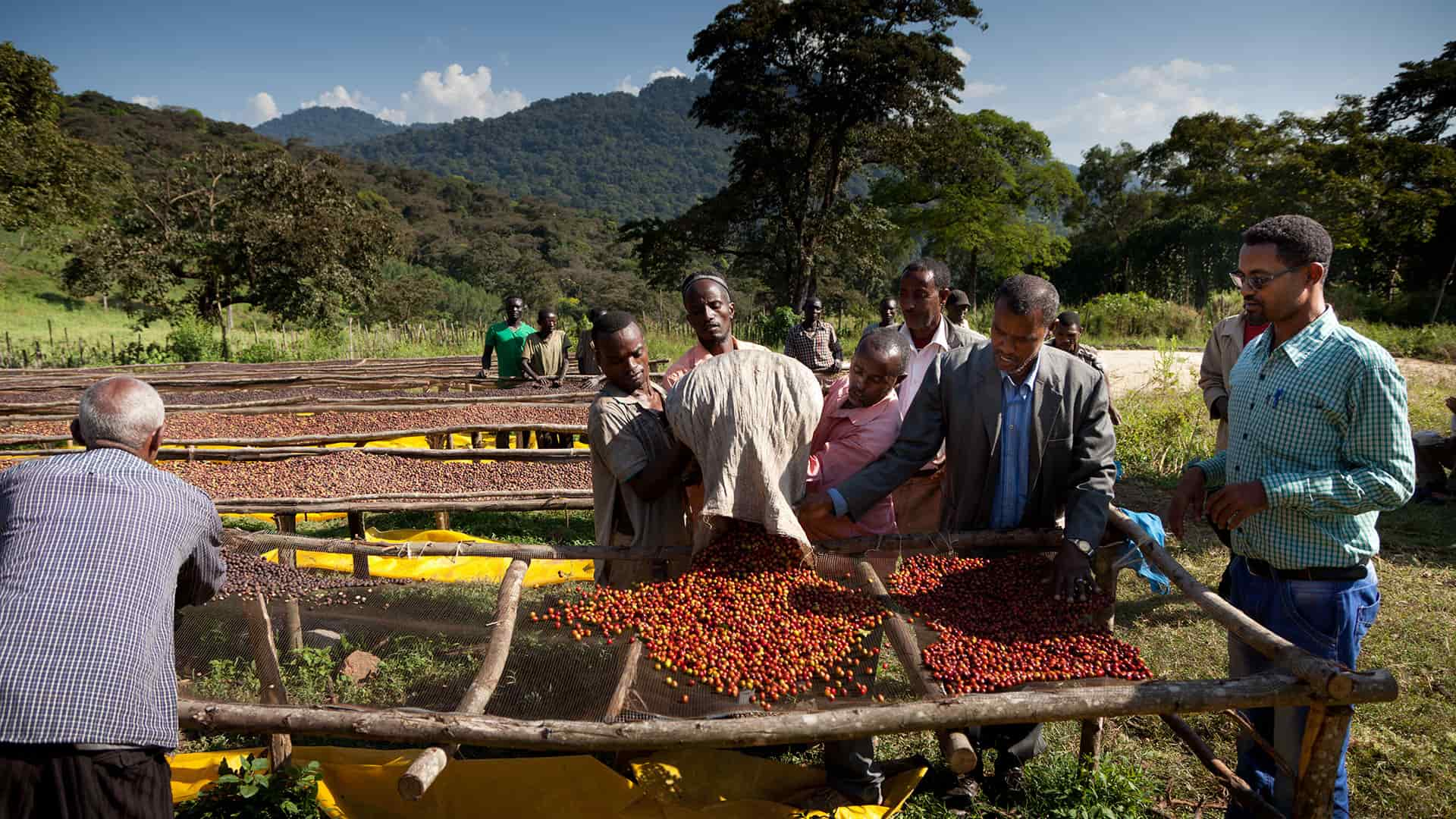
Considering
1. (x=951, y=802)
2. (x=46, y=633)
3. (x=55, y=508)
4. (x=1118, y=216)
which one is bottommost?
(x=951, y=802)

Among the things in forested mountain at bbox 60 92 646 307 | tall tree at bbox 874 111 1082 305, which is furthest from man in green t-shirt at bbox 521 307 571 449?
forested mountain at bbox 60 92 646 307

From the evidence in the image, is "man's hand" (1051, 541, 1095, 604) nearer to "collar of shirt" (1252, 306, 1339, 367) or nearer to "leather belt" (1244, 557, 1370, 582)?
"leather belt" (1244, 557, 1370, 582)

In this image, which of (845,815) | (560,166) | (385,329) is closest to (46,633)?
(845,815)

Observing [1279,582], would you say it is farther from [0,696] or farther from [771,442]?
[0,696]

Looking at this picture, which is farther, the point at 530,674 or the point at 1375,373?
the point at 530,674

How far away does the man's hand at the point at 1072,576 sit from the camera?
2.25 m

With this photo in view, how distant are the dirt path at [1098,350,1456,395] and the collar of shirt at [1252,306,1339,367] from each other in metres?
6.68

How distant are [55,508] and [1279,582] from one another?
3.05m

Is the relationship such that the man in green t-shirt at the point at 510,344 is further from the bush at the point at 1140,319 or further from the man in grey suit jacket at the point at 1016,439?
the bush at the point at 1140,319

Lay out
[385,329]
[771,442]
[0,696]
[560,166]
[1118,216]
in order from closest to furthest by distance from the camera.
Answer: [0,696]
[771,442]
[385,329]
[1118,216]
[560,166]

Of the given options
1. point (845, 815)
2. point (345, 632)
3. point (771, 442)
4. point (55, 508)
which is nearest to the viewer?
point (55, 508)

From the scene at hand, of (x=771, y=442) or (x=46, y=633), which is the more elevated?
(x=771, y=442)

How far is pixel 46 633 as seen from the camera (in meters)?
1.71

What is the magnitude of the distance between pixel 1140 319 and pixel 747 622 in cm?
1559
